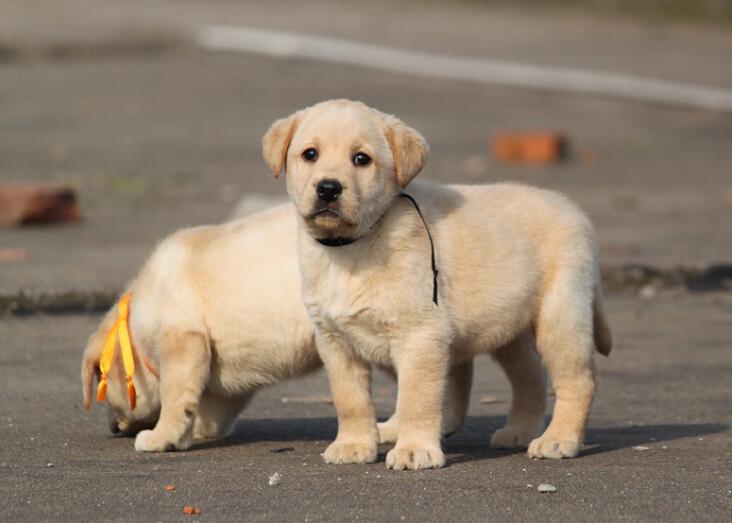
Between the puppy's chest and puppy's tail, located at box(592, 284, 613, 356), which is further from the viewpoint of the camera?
puppy's tail, located at box(592, 284, 613, 356)

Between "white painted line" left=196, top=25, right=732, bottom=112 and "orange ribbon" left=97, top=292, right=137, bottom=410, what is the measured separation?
12.8 meters

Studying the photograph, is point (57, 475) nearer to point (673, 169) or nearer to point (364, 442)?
point (364, 442)

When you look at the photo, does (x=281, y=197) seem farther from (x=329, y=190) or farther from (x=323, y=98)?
(x=329, y=190)

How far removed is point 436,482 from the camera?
584cm

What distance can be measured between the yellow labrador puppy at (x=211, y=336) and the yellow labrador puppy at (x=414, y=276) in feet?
1.59

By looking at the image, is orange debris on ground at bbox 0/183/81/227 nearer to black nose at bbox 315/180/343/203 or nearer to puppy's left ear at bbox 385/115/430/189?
puppy's left ear at bbox 385/115/430/189

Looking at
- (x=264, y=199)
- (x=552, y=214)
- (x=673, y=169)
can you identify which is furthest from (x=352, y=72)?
(x=552, y=214)

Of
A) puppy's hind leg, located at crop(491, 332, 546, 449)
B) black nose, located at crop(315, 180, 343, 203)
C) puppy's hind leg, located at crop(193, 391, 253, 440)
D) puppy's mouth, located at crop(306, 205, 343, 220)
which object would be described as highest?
black nose, located at crop(315, 180, 343, 203)

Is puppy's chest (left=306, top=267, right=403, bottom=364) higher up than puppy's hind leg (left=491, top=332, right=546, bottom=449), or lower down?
higher up

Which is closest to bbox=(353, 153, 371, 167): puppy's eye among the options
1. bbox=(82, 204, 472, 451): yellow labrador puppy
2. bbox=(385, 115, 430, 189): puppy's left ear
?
bbox=(385, 115, 430, 189): puppy's left ear

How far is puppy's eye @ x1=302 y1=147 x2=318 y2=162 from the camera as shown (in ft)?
20.4

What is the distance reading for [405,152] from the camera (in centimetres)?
626

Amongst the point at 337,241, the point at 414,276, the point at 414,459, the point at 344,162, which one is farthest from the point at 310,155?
the point at 414,459

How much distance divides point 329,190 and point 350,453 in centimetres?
113
